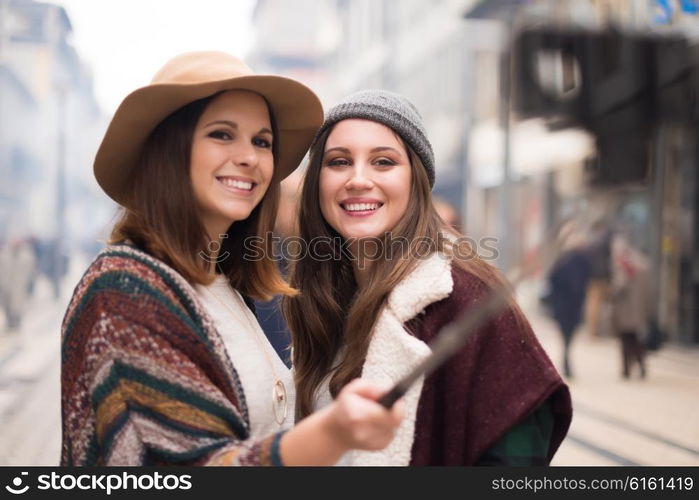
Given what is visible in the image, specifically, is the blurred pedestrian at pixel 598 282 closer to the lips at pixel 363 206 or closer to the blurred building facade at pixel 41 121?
the lips at pixel 363 206

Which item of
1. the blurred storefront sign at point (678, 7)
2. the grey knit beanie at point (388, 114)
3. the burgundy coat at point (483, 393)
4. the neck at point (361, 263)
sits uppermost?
the blurred storefront sign at point (678, 7)

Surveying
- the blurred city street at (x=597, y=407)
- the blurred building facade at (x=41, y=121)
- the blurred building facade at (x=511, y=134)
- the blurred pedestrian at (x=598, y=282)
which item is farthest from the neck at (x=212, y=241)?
the blurred building facade at (x=41, y=121)

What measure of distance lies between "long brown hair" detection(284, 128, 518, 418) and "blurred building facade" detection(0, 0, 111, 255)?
13460 millimetres

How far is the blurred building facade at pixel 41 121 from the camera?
15094 millimetres

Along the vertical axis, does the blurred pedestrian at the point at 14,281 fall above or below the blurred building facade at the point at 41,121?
below

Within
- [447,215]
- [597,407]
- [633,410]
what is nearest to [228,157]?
[597,407]

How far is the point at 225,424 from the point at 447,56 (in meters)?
18.5

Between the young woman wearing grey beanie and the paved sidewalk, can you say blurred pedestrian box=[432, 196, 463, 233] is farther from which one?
the paved sidewalk

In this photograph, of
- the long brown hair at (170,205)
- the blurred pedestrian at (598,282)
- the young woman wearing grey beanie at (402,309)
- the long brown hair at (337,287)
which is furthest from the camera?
the blurred pedestrian at (598,282)

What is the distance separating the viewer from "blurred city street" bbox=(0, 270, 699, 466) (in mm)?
5133

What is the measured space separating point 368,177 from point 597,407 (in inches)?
221

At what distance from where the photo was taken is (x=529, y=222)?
Answer: 3.19 feet

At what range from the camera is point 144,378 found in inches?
51.7

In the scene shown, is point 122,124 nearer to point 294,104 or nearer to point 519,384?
point 294,104
